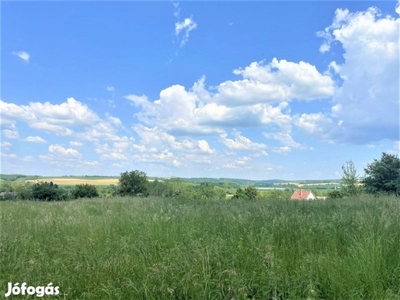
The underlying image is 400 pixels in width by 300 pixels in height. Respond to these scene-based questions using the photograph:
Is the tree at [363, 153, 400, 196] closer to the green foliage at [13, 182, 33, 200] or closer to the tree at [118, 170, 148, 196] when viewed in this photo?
the tree at [118, 170, 148, 196]

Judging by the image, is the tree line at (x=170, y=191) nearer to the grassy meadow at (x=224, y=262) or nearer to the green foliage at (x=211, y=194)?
the green foliage at (x=211, y=194)

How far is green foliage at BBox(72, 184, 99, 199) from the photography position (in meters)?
32.7

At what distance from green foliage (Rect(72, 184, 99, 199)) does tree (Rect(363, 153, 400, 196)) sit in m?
26.9

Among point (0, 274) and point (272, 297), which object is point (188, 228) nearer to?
point (272, 297)

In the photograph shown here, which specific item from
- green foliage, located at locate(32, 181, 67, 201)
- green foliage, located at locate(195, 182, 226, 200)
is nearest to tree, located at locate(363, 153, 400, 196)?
green foliage, located at locate(195, 182, 226, 200)

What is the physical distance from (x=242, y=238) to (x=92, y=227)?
128 inches

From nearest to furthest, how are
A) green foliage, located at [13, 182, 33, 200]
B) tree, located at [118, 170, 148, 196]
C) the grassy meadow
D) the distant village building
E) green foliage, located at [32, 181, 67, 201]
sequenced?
the grassy meadow → the distant village building → green foliage, located at [13, 182, 33, 200] → green foliage, located at [32, 181, 67, 201] → tree, located at [118, 170, 148, 196]

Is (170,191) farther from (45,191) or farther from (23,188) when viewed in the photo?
(23,188)

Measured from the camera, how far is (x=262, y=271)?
3250 millimetres

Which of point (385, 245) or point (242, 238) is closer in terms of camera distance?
point (385, 245)

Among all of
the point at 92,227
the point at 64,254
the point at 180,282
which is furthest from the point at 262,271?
the point at 92,227

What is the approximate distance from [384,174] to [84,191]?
2971 centimetres

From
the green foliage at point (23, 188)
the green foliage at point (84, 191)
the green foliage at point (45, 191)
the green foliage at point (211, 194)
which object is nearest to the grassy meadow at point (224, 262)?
the green foliage at point (211, 194)

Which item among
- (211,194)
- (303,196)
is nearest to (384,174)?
(303,196)
